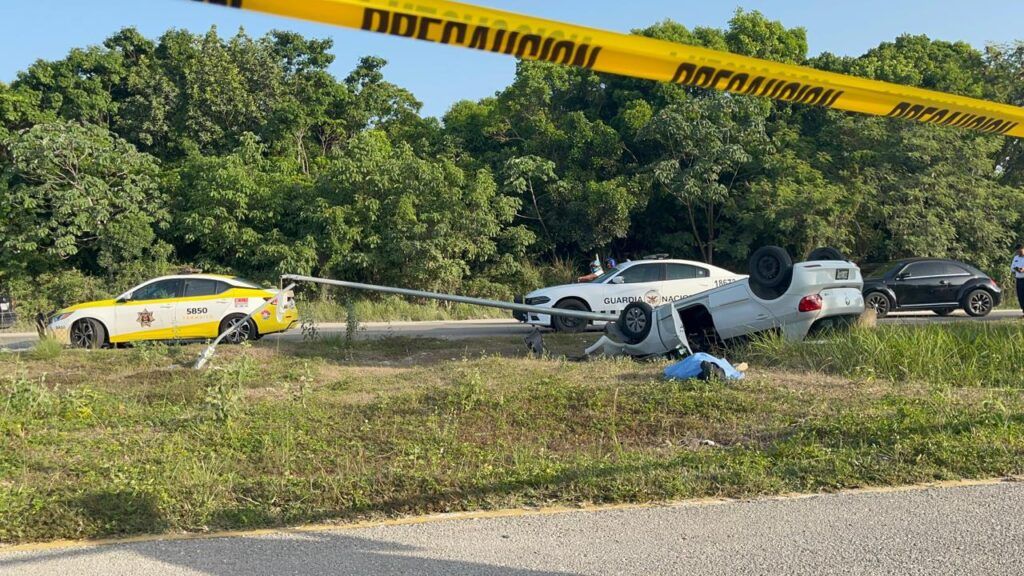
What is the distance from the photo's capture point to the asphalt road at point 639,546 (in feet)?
14.3

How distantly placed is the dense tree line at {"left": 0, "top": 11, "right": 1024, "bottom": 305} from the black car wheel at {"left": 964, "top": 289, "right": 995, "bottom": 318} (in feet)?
23.9

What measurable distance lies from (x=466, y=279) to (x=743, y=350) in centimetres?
1706

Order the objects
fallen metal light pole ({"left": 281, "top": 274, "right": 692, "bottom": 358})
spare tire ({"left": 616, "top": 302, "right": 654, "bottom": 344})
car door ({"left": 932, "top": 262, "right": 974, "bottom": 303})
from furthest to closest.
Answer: car door ({"left": 932, "top": 262, "right": 974, "bottom": 303})
spare tire ({"left": 616, "top": 302, "right": 654, "bottom": 344})
fallen metal light pole ({"left": 281, "top": 274, "right": 692, "bottom": 358})

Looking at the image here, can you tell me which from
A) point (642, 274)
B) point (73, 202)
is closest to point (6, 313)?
point (73, 202)

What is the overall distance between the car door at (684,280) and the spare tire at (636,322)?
218 inches

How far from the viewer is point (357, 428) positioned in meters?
7.29

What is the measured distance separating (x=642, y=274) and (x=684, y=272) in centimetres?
84

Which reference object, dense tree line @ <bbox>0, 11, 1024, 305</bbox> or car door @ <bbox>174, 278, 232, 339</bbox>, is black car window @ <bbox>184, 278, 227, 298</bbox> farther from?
dense tree line @ <bbox>0, 11, 1024, 305</bbox>

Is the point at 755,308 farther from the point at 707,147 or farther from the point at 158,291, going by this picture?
the point at 707,147

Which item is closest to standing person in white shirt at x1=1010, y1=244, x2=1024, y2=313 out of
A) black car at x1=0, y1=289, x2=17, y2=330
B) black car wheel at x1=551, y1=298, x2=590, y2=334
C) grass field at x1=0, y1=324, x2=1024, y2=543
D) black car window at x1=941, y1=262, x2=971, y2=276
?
black car window at x1=941, y1=262, x2=971, y2=276

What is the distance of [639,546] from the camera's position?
4.62 metres

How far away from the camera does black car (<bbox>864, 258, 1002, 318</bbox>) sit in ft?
63.5

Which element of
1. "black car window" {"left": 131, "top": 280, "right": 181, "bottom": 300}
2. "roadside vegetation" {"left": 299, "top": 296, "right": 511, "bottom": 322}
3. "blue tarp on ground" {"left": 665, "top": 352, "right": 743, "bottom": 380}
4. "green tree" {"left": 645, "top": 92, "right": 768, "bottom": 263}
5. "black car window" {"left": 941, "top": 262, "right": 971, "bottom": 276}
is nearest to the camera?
"blue tarp on ground" {"left": 665, "top": 352, "right": 743, "bottom": 380}

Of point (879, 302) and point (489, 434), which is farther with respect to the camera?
point (879, 302)
